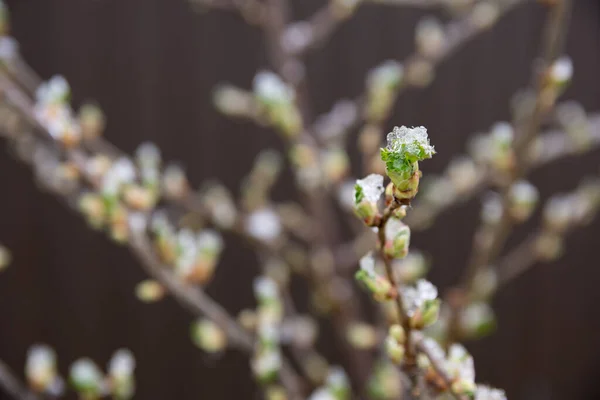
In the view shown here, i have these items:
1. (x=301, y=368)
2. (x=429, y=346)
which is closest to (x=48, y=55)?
(x=301, y=368)

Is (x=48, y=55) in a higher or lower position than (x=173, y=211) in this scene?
higher

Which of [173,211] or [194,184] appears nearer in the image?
[173,211]

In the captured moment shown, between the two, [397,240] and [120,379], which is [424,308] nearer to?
[397,240]

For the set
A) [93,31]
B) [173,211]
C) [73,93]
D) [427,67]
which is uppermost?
[93,31]

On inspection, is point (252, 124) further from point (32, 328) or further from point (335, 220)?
point (32, 328)

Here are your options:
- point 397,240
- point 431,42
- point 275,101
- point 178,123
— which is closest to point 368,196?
point 397,240

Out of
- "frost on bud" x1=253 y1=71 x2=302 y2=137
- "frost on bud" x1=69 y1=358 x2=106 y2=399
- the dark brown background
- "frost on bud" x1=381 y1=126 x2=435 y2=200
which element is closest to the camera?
"frost on bud" x1=381 y1=126 x2=435 y2=200

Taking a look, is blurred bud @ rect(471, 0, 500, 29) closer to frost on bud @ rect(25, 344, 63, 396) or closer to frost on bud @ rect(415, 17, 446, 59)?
frost on bud @ rect(415, 17, 446, 59)

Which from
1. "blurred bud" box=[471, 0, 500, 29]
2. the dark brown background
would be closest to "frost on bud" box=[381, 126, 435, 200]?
"blurred bud" box=[471, 0, 500, 29]
